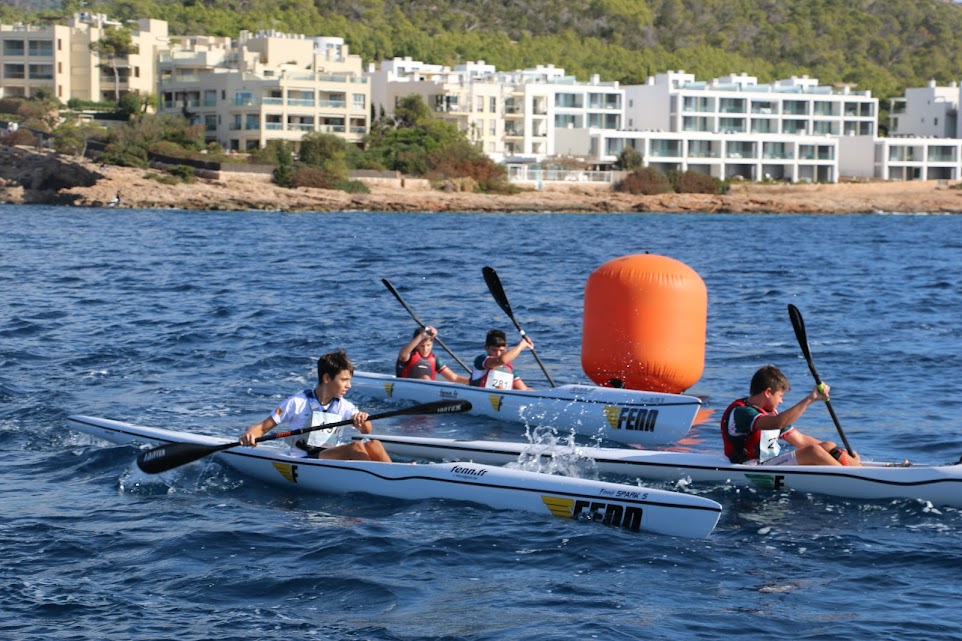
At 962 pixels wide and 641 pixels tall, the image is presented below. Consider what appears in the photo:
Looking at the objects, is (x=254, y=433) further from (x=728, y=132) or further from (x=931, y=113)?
(x=931, y=113)

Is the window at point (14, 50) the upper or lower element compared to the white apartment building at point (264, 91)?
upper

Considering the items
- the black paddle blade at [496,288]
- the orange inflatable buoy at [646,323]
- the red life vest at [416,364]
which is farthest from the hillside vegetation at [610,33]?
the orange inflatable buoy at [646,323]

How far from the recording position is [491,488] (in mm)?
11281

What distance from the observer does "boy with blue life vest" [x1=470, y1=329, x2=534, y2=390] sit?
1608 centimetres

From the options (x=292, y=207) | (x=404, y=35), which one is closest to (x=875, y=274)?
(x=292, y=207)

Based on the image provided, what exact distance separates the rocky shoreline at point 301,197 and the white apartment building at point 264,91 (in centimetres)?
955

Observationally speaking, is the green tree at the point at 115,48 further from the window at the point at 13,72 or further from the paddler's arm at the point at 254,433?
the paddler's arm at the point at 254,433

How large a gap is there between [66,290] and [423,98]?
70.6 meters

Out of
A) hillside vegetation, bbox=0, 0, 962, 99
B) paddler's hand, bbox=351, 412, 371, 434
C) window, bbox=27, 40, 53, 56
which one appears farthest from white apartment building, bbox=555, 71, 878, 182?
paddler's hand, bbox=351, 412, 371, 434

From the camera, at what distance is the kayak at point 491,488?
34.3 ft

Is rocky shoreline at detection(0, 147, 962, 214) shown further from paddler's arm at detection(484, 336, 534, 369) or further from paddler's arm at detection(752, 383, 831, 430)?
paddler's arm at detection(752, 383, 831, 430)

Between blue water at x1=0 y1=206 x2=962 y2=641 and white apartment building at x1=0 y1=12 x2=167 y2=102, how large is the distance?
215 feet

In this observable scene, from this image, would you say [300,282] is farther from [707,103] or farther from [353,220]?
[707,103]

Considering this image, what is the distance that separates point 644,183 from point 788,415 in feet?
272
